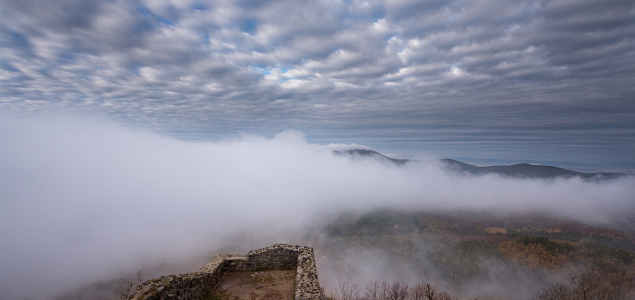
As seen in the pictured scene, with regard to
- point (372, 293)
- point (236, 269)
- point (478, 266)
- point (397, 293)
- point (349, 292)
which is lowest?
point (349, 292)

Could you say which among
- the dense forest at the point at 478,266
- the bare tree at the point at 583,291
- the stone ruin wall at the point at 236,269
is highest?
the stone ruin wall at the point at 236,269

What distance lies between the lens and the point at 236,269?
15.6m

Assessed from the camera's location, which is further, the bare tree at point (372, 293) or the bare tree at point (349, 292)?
the bare tree at point (349, 292)

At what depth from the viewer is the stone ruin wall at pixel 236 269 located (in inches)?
405

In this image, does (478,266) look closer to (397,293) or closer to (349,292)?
(349,292)

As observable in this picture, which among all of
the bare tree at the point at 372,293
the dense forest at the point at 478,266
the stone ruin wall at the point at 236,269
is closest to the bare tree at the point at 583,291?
the dense forest at the point at 478,266

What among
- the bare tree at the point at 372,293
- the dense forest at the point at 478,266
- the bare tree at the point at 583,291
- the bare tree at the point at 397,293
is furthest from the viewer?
the dense forest at the point at 478,266

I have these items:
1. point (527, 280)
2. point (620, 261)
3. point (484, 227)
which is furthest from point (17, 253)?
point (620, 261)

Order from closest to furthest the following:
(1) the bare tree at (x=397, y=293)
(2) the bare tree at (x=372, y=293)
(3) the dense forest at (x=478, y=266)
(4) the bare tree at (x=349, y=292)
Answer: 1. (1) the bare tree at (x=397, y=293)
2. (2) the bare tree at (x=372, y=293)
3. (4) the bare tree at (x=349, y=292)
4. (3) the dense forest at (x=478, y=266)

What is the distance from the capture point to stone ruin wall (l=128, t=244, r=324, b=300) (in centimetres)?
1028

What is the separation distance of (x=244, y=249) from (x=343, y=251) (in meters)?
62.9

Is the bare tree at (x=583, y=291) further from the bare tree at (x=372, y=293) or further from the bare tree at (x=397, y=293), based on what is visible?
the bare tree at (x=372, y=293)

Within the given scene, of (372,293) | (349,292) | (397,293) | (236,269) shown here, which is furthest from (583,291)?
(349,292)

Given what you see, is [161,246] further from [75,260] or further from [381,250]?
[381,250]
